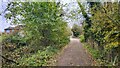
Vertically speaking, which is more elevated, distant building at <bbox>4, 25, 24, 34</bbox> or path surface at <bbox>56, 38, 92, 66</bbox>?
distant building at <bbox>4, 25, 24, 34</bbox>

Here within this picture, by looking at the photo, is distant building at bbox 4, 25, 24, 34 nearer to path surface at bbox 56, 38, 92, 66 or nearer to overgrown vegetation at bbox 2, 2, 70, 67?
overgrown vegetation at bbox 2, 2, 70, 67

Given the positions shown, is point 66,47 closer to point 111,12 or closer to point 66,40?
point 66,40

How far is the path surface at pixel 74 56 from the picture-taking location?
Answer: 2986 millimetres

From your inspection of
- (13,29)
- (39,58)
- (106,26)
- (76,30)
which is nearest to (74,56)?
(76,30)

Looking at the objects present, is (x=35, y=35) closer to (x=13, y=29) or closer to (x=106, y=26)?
(x=13, y=29)

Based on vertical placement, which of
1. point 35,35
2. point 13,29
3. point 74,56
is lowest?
point 74,56

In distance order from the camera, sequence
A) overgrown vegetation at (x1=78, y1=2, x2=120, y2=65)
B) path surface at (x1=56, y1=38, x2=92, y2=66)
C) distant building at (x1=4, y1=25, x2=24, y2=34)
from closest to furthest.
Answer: overgrown vegetation at (x1=78, y1=2, x2=120, y2=65), distant building at (x1=4, y1=25, x2=24, y2=34), path surface at (x1=56, y1=38, x2=92, y2=66)

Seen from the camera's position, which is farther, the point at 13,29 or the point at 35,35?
the point at 35,35

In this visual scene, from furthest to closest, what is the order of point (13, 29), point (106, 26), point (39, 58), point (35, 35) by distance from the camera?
point (35, 35) → point (39, 58) → point (13, 29) → point (106, 26)

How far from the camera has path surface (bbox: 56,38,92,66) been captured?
2.99 meters

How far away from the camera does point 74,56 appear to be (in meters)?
3.00

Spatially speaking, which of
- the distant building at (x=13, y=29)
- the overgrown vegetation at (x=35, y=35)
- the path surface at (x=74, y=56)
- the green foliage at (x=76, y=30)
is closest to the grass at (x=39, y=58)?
the overgrown vegetation at (x=35, y=35)

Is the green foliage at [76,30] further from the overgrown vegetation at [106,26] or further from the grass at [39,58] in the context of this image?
the grass at [39,58]

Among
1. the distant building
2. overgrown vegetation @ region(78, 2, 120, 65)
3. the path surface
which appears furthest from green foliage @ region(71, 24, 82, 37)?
the distant building
